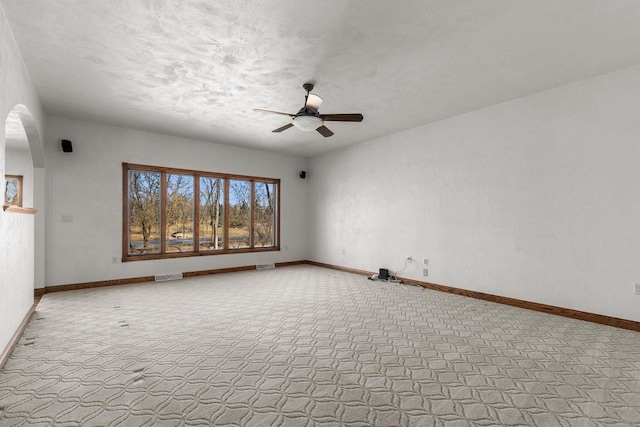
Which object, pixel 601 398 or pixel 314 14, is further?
pixel 314 14

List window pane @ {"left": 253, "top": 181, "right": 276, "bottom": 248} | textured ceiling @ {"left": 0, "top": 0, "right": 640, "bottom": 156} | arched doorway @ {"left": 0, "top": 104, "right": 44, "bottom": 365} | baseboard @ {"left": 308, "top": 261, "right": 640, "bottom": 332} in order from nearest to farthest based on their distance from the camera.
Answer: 1. textured ceiling @ {"left": 0, "top": 0, "right": 640, "bottom": 156}
2. arched doorway @ {"left": 0, "top": 104, "right": 44, "bottom": 365}
3. baseboard @ {"left": 308, "top": 261, "right": 640, "bottom": 332}
4. window pane @ {"left": 253, "top": 181, "right": 276, "bottom": 248}

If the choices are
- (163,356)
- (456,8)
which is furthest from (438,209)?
(163,356)

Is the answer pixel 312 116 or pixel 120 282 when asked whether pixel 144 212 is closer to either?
pixel 120 282

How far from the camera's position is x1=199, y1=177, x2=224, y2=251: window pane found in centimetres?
693

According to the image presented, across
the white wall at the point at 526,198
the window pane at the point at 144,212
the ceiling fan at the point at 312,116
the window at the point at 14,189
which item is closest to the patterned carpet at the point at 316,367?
the white wall at the point at 526,198

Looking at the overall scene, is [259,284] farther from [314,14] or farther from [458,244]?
[314,14]

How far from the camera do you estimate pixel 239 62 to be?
3441 mm

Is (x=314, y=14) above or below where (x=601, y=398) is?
above

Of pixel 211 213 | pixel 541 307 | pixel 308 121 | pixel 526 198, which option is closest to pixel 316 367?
pixel 308 121

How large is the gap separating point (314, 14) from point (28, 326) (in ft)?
14.4

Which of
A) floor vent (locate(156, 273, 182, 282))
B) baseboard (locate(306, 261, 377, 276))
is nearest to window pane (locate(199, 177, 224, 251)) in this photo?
floor vent (locate(156, 273, 182, 282))

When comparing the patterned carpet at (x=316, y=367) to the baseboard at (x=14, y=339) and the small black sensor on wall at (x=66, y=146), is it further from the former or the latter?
the small black sensor on wall at (x=66, y=146)

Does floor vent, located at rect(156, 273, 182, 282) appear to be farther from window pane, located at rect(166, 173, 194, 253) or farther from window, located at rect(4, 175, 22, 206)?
window, located at rect(4, 175, 22, 206)

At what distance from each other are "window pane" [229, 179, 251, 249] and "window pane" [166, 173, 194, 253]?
908 mm
